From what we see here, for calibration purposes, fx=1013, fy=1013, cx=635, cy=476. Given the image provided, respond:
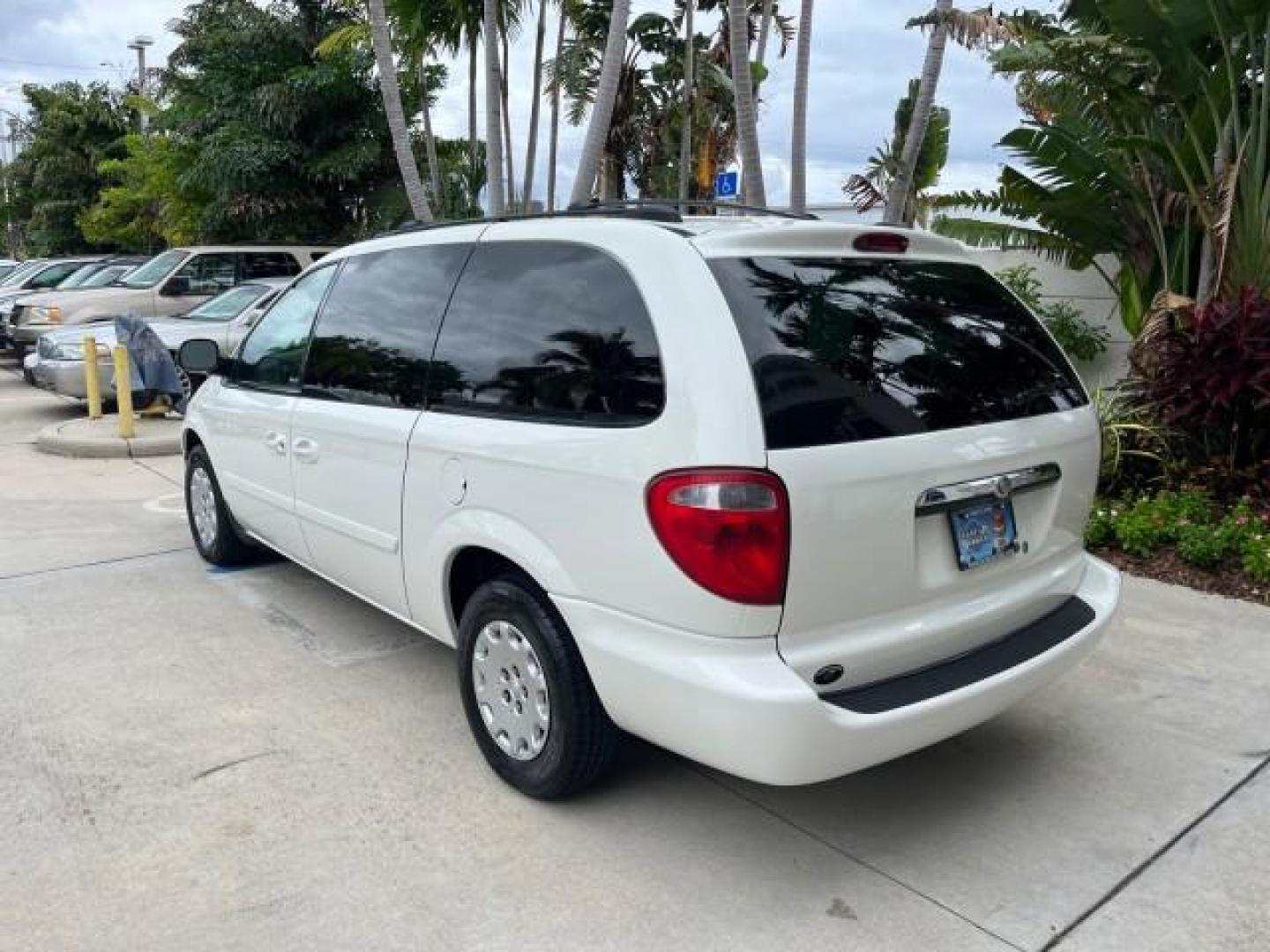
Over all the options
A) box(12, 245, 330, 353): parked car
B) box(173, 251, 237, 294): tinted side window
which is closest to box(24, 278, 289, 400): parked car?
box(12, 245, 330, 353): parked car

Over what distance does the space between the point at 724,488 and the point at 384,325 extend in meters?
1.94

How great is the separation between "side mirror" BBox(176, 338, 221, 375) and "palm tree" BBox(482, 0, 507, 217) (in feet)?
20.7

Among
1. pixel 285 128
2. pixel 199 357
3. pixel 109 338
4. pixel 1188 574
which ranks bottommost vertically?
pixel 1188 574

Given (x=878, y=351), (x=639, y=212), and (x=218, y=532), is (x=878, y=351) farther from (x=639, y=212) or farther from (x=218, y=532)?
(x=218, y=532)

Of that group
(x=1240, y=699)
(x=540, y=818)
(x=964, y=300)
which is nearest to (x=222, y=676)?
(x=540, y=818)

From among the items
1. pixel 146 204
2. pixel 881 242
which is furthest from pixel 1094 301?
pixel 146 204

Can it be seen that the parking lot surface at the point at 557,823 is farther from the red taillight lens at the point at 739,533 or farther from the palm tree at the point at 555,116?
the palm tree at the point at 555,116

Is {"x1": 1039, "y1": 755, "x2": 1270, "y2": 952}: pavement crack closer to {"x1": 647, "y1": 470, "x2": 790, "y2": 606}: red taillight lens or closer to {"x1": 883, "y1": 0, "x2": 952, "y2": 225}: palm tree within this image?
{"x1": 647, "y1": 470, "x2": 790, "y2": 606}: red taillight lens

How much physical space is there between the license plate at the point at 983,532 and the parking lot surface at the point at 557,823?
87 centimetres

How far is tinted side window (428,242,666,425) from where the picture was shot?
2.84 metres

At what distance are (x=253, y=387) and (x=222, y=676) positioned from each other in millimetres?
1398

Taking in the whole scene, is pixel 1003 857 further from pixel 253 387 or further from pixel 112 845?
pixel 253 387

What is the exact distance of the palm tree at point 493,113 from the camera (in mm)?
10984

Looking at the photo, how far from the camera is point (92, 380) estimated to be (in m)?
10.2
